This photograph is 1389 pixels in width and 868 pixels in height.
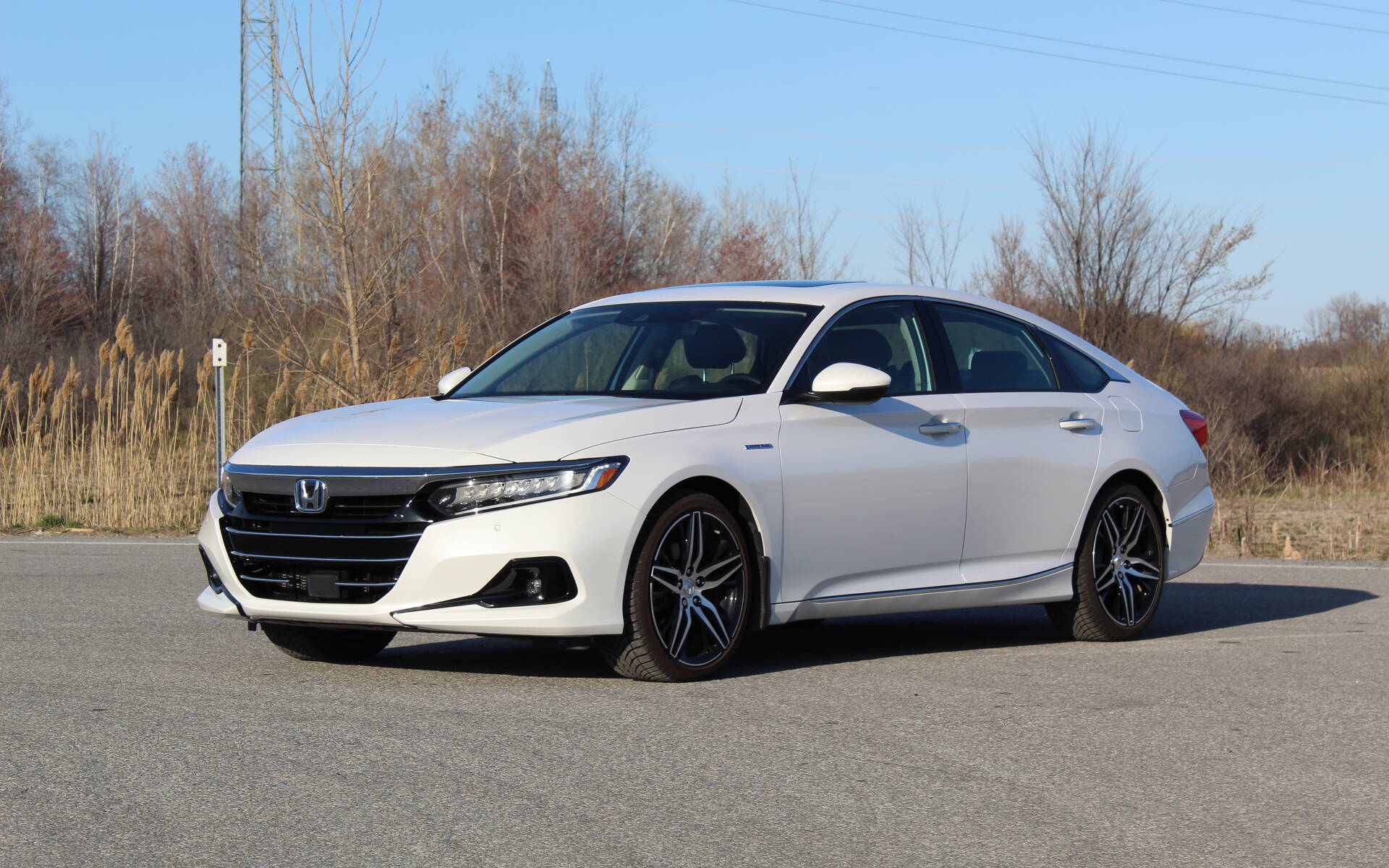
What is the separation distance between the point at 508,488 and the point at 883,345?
88.1 inches

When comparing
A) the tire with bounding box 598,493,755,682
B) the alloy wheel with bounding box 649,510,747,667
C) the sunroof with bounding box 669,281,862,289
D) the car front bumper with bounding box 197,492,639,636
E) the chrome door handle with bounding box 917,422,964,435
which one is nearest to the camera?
the car front bumper with bounding box 197,492,639,636

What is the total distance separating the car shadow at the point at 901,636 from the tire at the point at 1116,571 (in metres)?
0.23

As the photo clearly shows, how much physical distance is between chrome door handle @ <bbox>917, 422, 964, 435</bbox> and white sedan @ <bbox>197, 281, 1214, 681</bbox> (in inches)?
0.8

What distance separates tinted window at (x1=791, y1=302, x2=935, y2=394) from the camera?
7.66 metres

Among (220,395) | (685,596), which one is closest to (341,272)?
(220,395)

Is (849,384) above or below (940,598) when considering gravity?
above

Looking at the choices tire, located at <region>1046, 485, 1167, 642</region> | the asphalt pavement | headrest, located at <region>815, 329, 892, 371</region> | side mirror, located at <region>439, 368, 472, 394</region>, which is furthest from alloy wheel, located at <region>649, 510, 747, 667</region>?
tire, located at <region>1046, 485, 1167, 642</region>

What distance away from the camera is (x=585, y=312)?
27.8 ft

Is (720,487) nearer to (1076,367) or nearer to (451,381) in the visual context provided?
(451,381)

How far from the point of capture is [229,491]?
7062 mm

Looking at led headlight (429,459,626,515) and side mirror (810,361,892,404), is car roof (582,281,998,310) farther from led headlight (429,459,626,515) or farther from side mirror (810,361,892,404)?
led headlight (429,459,626,515)

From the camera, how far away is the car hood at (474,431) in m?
6.47

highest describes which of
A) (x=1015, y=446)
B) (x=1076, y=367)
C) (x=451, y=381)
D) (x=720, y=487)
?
(x=1076, y=367)

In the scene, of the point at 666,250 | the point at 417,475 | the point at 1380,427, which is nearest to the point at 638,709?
the point at 417,475
